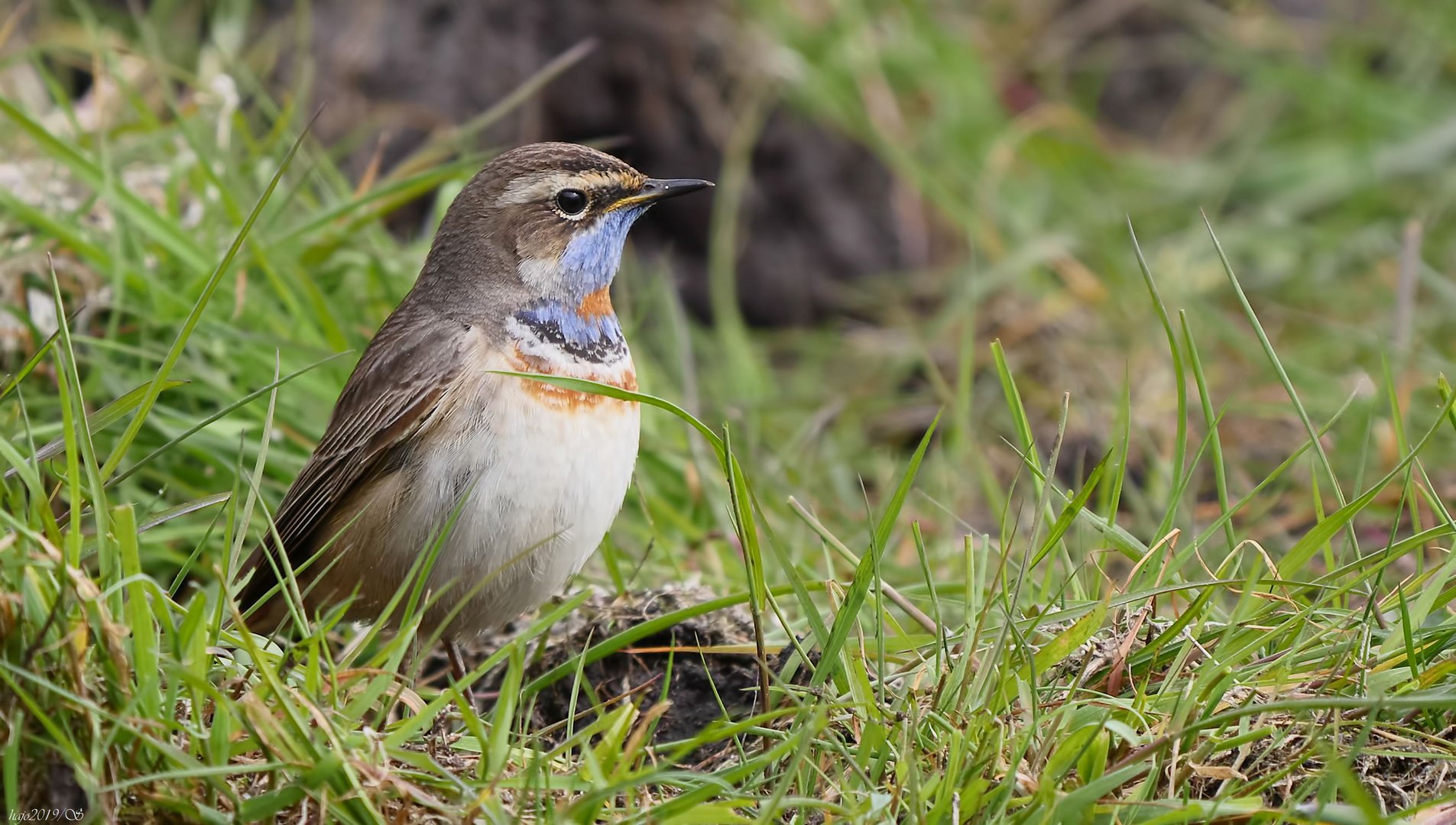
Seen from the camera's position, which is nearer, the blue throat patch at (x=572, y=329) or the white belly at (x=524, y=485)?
the white belly at (x=524, y=485)

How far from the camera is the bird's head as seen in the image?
4.42 m

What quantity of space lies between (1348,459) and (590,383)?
12.0ft

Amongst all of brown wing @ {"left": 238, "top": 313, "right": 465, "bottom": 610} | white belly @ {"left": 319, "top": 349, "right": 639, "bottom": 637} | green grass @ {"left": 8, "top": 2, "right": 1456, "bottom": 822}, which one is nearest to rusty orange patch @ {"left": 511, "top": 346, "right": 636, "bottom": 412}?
white belly @ {"left": 319, "top": 349, "right": 639, "bottom": 637}

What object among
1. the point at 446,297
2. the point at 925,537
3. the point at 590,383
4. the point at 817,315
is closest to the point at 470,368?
the point at 446,297

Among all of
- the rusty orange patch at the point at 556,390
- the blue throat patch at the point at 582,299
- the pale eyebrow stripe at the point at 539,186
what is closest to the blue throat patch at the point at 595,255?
the blue throat patch at the point at 582,299

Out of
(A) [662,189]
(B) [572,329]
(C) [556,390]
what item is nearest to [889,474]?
(A) [662,189]

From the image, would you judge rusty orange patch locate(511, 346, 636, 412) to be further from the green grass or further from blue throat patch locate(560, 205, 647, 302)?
the green grass

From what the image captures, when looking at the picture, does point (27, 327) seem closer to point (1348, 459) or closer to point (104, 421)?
point (104, 421)

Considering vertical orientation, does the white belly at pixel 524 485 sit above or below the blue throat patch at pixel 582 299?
below

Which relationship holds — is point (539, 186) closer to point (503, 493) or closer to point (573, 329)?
point (573, 329)

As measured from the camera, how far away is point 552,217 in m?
4.48

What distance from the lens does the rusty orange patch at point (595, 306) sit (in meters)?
4.40

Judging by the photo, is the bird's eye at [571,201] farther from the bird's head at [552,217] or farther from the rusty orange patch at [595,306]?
the rusty orange patch at [595,306]

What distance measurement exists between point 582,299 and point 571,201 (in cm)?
33
